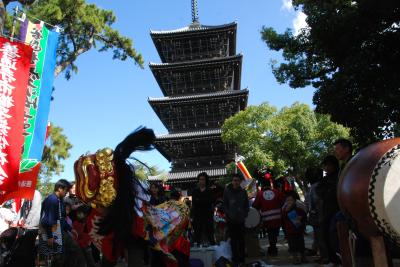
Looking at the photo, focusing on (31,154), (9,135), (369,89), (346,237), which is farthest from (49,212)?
(369,89)

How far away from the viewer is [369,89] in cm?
648

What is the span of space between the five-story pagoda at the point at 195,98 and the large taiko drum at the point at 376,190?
23.3 m

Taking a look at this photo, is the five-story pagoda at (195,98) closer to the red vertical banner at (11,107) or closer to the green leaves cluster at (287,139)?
the green leaves cluster at (287,139)

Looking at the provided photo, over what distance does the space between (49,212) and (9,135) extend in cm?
132

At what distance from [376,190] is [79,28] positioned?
1495 cm

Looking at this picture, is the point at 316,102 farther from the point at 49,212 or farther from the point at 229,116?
the point at 229,116

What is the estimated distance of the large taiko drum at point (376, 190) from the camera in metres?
1.67

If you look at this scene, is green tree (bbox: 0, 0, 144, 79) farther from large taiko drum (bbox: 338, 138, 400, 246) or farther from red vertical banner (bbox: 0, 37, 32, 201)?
large taiko drum (bbox: 338, 138, 400, 246)

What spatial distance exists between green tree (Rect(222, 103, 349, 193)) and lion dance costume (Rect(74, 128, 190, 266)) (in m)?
22.5

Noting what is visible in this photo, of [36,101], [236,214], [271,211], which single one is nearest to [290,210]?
[236,214]

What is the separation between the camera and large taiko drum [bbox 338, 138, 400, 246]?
167 centimetres

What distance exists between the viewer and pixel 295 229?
5.55m

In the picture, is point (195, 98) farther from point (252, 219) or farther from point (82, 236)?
point (82, 236)

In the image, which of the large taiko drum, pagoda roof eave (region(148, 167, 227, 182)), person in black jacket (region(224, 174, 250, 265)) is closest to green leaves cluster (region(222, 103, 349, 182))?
pagoda roof eave (region(148, 167, 227, 182))
